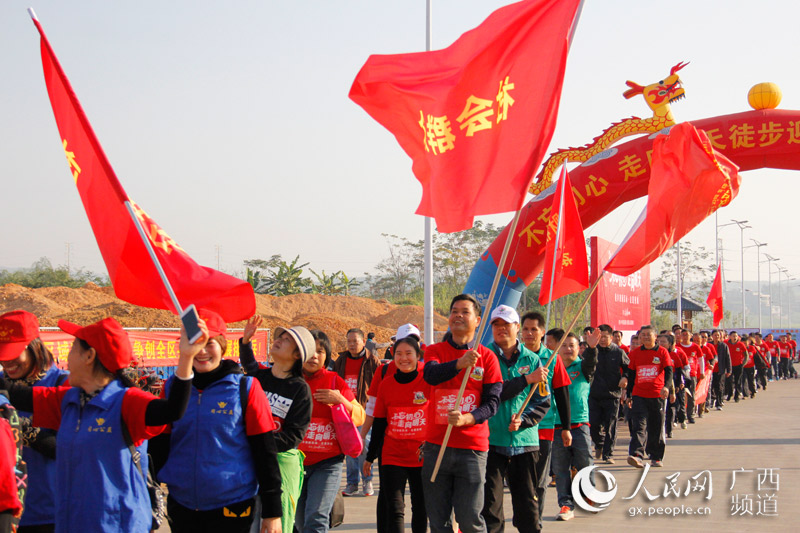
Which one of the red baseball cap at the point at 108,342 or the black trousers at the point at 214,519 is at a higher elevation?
the red baseball cap at the point at 108,342

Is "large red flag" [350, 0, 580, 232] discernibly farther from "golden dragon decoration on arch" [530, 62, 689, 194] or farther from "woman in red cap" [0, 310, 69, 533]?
"golden dragon decoration on arch" [530, 62, 689, 194]

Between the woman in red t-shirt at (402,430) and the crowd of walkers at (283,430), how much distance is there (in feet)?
0.03

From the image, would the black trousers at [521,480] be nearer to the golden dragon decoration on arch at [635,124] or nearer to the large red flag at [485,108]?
the large red flag at [485,108]

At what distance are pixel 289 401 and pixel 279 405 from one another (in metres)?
0.06

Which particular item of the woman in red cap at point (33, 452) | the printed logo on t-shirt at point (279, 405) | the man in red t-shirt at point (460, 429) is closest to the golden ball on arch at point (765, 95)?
the man in red t-shirt at point (460, 429)

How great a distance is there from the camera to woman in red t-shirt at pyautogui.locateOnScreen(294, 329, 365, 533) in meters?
5.14

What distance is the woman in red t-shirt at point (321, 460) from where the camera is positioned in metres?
5.14

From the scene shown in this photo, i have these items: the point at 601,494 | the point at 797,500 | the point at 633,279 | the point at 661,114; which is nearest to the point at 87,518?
the point at 601,494

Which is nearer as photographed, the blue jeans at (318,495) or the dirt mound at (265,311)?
the blue jeans at (318,495)

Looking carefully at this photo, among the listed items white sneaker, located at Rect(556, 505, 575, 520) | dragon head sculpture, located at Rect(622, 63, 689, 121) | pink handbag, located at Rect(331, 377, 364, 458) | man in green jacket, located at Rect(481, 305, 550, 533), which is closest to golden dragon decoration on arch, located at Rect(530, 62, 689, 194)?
dragon head sculpture, located at Rect(622, 63, 689, 121)

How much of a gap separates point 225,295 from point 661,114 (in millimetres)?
11777

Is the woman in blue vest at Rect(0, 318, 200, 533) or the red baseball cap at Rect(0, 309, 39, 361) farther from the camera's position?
the red baseball cap at Rect(0, 309, 39, 361)

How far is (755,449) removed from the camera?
11.9 meters

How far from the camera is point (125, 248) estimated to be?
4.15 meters
